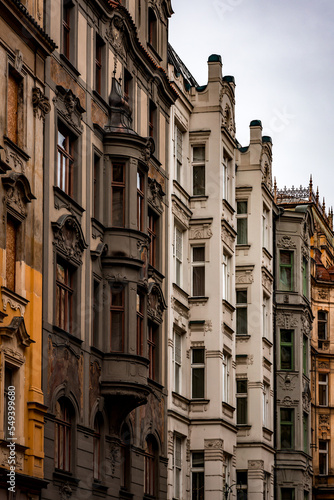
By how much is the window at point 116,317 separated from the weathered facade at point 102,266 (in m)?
0.03

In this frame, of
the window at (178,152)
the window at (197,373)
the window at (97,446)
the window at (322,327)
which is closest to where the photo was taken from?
the window at (97,446)

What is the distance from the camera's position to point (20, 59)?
2881 centimetres

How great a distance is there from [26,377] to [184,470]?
49.8 feet

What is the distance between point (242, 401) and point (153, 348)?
11777 millimetres

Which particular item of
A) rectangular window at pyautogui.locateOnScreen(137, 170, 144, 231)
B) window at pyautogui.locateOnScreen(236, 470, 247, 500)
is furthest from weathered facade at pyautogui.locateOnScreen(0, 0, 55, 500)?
window at pyautogui.locateOnScreen(236, 470, 247, 500)

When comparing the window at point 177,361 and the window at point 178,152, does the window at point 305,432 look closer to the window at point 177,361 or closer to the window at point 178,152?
the window at point 177,361

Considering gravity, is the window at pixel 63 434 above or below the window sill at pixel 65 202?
below

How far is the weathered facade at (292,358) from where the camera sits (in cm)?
5391

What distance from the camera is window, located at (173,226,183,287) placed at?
141ft

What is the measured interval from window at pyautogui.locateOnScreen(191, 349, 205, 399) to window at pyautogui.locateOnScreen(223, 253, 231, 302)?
277 cm

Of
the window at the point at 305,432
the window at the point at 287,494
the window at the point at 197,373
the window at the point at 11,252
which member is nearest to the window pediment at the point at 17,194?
the window at the point at 11,252

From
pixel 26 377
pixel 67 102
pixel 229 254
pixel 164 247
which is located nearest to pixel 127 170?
pixel 67 102

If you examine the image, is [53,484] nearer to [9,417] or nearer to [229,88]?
[9,417]

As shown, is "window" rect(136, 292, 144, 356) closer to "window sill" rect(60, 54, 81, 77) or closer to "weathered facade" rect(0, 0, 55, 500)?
"window sill" rect(60, 54, 81, 77)
